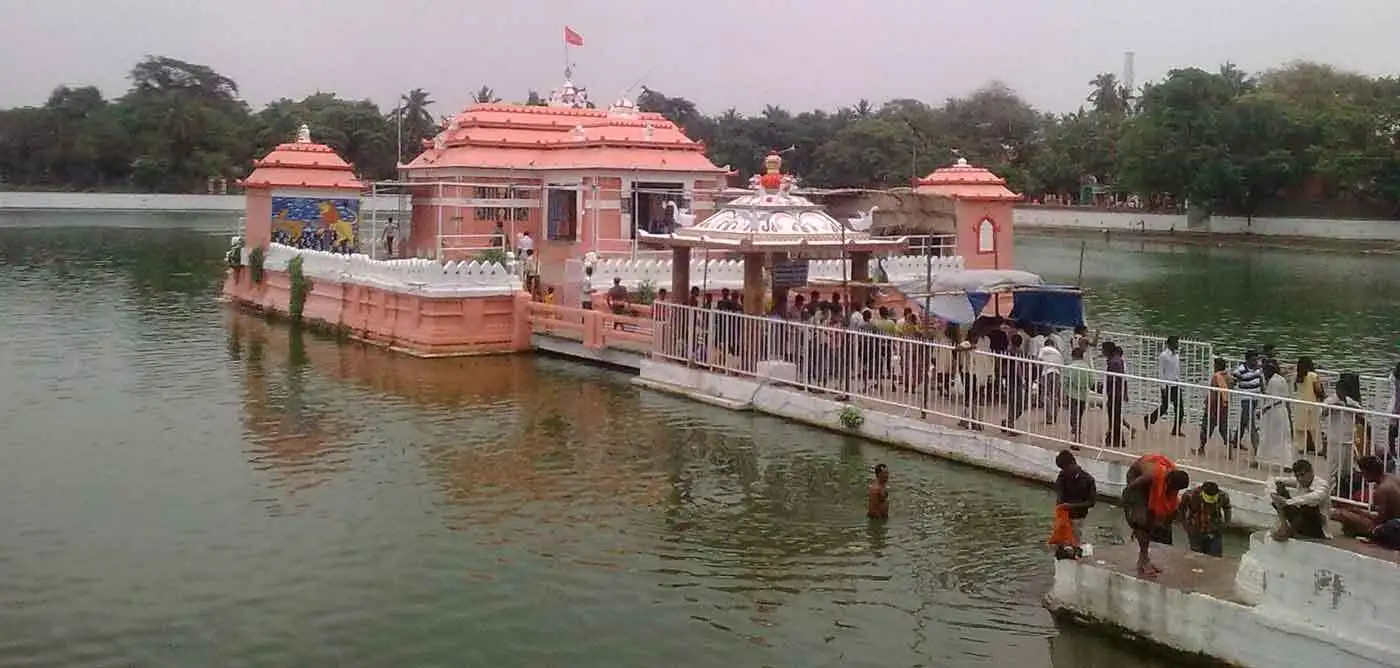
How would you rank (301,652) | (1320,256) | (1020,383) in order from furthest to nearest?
(1320,256)
(1020,383)
(301,652)

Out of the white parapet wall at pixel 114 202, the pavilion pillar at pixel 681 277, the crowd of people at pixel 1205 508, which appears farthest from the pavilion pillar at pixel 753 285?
→ the white parapet wall at pixel 114 202

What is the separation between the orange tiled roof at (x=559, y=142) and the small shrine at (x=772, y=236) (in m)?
8.56

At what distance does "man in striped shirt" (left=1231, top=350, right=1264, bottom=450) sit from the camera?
12.4 metres

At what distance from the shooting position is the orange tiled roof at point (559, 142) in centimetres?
2808

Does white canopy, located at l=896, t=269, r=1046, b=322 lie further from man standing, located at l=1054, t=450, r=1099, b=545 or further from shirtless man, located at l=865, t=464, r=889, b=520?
man standing, located at l=1054, t=450, r=1099, b=545

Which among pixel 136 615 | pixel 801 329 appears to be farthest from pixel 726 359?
pixel 136 615

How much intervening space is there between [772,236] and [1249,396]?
763 cm

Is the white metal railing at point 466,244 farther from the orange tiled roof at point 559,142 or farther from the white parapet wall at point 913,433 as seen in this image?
the white parapet wall at point 913,433

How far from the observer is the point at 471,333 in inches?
906

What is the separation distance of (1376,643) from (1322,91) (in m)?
73.7

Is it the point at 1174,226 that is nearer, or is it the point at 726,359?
the point at 726,359

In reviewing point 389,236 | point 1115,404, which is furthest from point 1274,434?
point 389,236

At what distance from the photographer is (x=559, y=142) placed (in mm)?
29734

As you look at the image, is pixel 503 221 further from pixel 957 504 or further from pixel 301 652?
pixel 301 652
